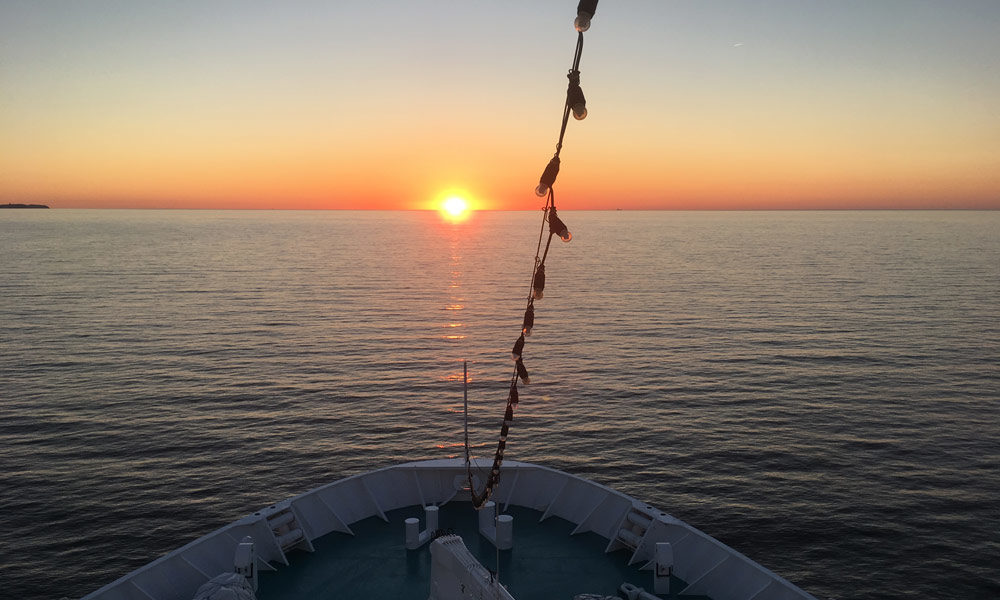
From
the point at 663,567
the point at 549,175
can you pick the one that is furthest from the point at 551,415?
the point at 549,175

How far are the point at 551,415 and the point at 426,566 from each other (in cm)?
3544

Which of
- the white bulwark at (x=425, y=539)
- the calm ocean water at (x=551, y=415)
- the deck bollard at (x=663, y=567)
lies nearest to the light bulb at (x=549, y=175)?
the white bulwark at (x=425, y=539)

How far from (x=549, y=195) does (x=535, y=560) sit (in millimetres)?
15740

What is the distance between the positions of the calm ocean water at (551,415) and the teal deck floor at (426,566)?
16211 mm

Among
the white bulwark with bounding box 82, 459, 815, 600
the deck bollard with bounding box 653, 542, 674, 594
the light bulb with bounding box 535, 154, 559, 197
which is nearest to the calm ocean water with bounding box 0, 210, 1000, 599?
the white bulwark with bounding box 82, 459, 815, 600

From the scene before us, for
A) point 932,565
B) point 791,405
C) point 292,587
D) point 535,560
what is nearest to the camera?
point 292,587

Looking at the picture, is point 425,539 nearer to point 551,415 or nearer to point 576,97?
point 576,97

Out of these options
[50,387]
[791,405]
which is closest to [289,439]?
[50,387]

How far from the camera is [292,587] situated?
21188mm

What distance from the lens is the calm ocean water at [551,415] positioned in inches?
1449

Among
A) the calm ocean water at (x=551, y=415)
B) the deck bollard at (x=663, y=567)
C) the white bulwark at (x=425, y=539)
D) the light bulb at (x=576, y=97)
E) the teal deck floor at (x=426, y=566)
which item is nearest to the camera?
the light bulb at (x=576, y=97)

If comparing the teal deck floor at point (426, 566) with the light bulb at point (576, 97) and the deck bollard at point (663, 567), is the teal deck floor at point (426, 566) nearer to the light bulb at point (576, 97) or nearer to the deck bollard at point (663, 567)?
the deck bollard at point (663, 567)

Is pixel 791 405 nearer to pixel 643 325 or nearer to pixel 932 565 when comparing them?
pixel 932 565

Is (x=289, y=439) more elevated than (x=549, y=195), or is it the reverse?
(x=549, y=195)
